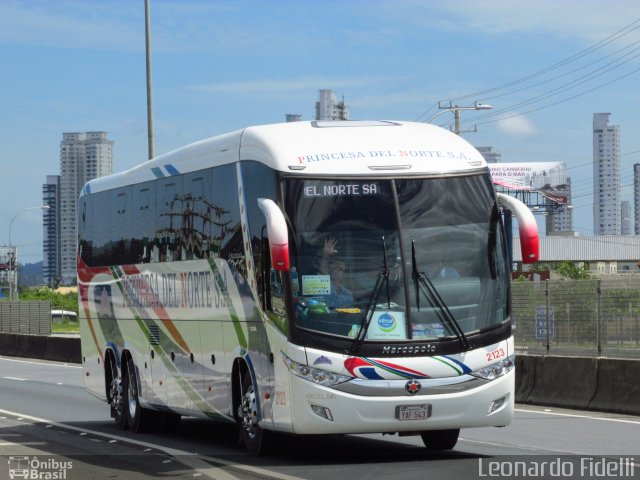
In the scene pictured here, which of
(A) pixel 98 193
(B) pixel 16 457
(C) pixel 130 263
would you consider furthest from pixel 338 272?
(A) pixel 98 193

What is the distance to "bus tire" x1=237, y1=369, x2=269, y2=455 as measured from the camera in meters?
14.8

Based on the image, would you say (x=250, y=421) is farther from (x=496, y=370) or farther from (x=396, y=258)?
(x=496, y=370)

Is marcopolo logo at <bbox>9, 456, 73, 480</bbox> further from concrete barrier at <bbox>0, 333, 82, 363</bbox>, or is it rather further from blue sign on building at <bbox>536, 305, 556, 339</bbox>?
concrete barrier at <bbox>0, 333, 82, 363</bbox>

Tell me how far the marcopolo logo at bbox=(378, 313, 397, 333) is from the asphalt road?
1321 mm

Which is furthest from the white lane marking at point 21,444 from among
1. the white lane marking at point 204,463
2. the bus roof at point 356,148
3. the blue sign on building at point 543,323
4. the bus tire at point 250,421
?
the blue sign on building at point 543,323

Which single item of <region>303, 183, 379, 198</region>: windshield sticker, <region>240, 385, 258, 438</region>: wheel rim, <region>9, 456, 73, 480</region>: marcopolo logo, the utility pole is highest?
the utility pole

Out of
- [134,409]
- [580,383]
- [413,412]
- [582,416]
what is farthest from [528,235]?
[580,383]

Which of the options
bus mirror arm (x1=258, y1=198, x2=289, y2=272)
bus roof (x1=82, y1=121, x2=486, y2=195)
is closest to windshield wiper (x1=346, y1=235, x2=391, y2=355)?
bus mirror arm (x1=258, y1=198, x2=289, y2=272)

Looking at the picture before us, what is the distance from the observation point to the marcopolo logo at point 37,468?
13598 mm

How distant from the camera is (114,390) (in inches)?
817

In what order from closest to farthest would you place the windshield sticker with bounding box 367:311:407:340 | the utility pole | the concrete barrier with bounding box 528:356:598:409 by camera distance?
the windshield sticker with bounding box 367:311:407:340 < the concrete barrier with bounding box 528:356:598:409 < the utility pole

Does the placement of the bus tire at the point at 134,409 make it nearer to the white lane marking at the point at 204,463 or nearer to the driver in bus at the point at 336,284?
the white lane marking at the point at 204,463

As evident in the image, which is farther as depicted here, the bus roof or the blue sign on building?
the blue sign on building

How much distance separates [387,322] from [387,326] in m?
0.04
